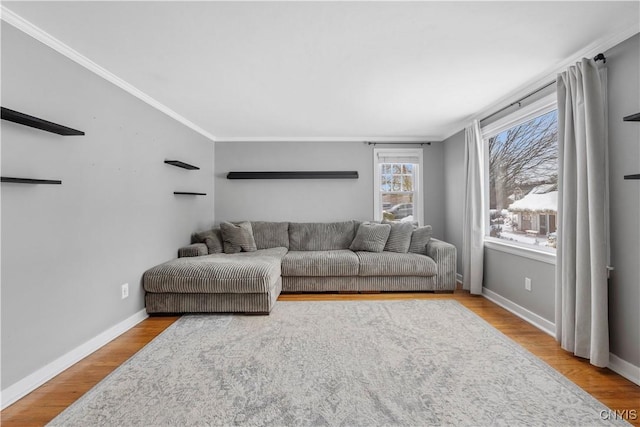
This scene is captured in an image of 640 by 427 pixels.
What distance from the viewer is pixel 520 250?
10.4 ft

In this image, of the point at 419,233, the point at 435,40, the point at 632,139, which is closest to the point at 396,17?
the point at 435,40

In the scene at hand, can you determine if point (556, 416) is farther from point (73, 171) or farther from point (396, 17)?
point (73, 171)

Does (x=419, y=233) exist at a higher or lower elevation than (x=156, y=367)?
higher

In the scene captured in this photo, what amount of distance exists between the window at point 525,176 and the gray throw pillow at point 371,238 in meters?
1.36

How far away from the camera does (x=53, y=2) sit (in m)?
1.72

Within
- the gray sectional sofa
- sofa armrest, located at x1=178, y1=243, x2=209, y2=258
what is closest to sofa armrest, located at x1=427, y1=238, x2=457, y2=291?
the gray sectional sofa

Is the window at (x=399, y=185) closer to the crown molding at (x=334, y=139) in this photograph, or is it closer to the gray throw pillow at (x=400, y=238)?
the crown molding at (x=334, y=139)

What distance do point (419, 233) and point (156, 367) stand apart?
3528mm

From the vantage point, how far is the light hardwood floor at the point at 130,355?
1.72 meters

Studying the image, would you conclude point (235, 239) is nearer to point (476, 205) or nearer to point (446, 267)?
point (446, 267)

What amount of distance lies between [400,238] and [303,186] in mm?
1826

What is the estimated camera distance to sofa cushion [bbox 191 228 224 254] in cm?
415

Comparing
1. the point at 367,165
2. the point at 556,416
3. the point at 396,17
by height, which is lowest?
the point at 556,416

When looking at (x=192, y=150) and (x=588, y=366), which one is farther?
(x=192, y=150)
